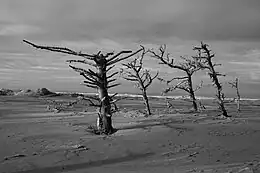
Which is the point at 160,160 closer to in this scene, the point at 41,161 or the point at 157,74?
the point at 41,161

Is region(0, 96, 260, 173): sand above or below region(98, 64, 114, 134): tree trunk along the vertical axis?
below

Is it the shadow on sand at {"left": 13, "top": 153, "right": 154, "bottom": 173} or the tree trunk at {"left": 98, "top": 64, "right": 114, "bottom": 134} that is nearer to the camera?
the shadow on sand at {"left": 13, "top": 153, "right": 154, "bottom": 173}

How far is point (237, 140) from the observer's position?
31.9ft

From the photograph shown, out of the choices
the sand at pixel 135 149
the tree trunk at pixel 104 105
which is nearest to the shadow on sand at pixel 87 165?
the sand at pixel 135 149

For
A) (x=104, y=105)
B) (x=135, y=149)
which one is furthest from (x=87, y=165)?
(x=104, y=105)

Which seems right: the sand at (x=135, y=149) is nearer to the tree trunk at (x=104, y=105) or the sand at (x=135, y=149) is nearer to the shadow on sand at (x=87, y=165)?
the shadow on sand at (x=87, y=165)

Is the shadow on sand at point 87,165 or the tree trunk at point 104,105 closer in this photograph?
the shadow on sand at point 87,165

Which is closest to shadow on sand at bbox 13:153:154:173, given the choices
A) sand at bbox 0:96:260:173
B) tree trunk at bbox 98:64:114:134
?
sand at bbox 0:96:260:173

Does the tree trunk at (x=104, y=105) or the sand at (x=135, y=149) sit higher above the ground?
the tree trunk at (x=104, y=105)

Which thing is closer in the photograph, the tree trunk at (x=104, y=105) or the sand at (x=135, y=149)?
the sand at (x=135, y=149)

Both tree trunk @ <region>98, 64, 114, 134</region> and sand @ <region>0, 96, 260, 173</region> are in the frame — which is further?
tree trunk @ <region>98, 64, 114, 134</region>

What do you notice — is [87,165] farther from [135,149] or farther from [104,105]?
[104,105]

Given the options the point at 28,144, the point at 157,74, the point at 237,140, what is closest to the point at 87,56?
the point at 28,144

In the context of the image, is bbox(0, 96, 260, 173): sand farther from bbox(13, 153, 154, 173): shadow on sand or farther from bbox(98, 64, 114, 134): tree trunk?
bbox(98, 64, 114, 134): tree trunk
